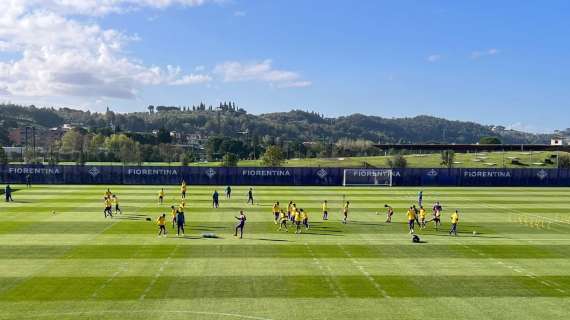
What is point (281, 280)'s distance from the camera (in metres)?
22.0

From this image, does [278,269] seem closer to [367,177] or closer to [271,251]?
[271,251]

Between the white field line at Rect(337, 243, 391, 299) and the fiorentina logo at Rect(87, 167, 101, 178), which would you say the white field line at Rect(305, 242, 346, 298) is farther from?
the fiorentina logo at Rect(87, 167, 101, 178)

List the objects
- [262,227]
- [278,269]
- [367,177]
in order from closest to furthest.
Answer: [278,269], [262,227], [367,177]

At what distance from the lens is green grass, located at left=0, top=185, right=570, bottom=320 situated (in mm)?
18422

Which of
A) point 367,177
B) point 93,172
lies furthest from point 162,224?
point 367,177

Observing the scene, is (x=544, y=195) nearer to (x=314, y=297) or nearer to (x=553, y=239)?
(x=553, y=239)

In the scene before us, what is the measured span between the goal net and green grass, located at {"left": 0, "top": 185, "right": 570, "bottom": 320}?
3356cm

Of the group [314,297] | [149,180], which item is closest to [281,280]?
[314,297]

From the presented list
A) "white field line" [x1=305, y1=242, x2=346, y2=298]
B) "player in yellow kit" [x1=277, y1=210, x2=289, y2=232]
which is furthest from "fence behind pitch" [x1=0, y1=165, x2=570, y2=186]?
"white field line" [x1=305, y1=242, x2=346, y2=298]

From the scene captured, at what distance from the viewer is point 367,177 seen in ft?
254

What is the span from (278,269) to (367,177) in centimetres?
5495

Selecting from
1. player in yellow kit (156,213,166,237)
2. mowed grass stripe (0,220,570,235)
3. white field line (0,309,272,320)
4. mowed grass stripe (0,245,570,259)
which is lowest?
white field line (0,309,272,320)

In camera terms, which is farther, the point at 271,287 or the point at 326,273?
the point at 326,273

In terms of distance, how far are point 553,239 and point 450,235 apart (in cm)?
592
